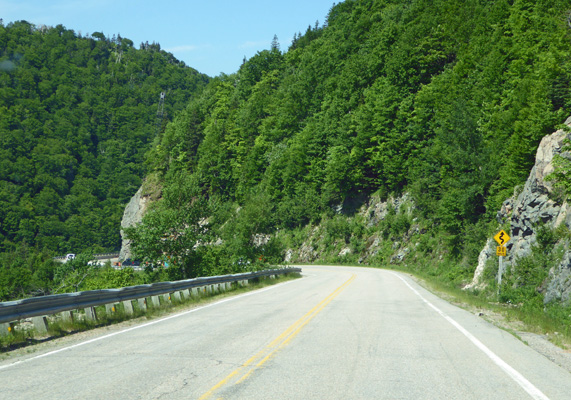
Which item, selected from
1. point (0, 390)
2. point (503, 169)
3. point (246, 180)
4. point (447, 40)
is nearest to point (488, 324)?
point (0, 390)

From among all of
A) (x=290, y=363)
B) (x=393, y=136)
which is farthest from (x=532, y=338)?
(x=393, y=136)

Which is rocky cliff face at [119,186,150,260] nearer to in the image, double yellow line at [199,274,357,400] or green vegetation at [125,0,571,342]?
green vegetation at [125,0,571,342]

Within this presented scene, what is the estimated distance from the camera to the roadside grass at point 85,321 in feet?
34.8

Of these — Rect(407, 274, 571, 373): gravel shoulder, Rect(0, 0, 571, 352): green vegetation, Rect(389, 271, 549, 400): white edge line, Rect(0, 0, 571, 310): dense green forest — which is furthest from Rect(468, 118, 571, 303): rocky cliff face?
Rect(389, 271, 549, 400): white edge line

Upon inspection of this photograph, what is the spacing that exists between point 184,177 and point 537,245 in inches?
931

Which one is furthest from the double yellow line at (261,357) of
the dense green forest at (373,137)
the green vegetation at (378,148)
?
the dense green forest at (373,137)

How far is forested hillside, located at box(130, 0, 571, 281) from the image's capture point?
3603cm

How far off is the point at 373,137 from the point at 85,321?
5504 cm

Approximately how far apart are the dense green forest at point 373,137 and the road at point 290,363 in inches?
798

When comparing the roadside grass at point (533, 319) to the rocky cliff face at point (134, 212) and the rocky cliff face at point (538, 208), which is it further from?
the rocky cliff face at point (134, 212)

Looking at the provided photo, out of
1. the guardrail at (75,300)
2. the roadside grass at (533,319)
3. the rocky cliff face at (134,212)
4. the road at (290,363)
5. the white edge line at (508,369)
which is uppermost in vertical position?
the rocky cliff face at (134,212)

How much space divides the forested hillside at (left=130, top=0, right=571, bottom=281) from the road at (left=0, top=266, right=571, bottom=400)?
66.0ft

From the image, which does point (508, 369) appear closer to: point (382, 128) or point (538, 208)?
point (538, 208)

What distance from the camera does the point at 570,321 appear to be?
44.9 feet
